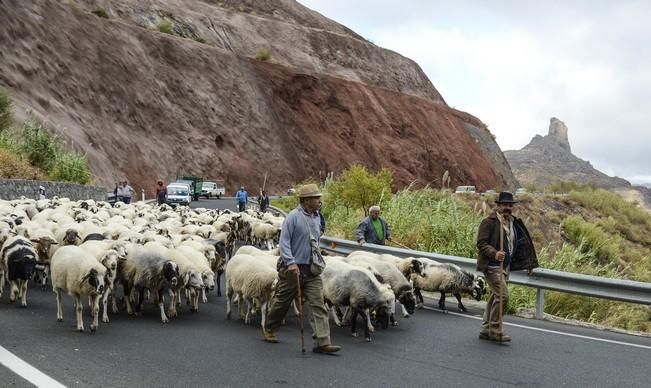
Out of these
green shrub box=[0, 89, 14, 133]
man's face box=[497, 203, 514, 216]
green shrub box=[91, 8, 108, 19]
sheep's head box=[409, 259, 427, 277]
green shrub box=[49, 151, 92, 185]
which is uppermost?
green shrub box=[91, 8, 108, 19]

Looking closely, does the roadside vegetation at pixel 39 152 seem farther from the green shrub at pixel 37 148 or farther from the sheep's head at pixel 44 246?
the sheep's head at pixel 44 246

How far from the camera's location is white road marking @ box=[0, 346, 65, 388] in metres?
6.60

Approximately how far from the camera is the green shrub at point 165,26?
66875 millimetres

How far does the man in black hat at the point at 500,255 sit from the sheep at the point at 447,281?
1.77 metres

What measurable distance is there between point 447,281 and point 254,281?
11.2 feet

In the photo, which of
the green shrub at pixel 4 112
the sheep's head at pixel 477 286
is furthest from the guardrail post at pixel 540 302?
the green shrub at pixel 4 112

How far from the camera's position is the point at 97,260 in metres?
9.91

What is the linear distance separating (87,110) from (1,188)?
28353mm

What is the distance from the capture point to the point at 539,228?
39500mm

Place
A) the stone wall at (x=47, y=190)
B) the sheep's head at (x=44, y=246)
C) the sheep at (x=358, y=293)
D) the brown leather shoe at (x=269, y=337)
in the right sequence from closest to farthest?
the brown leather shoe at (x=269, y=337) → the sheep at (x=358, y=293) → the sheep's head at (x=44, y=246) → the stone wall at (x=47, y=190)

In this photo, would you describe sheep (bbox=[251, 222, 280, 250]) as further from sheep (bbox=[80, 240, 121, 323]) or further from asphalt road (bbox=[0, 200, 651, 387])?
sheep (bbox=[80, 240, 121, 323])

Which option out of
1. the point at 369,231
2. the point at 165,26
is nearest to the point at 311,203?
the point at 369,231

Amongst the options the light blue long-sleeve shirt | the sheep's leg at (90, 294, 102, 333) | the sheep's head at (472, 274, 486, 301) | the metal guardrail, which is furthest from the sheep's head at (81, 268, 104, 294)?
the metal guardrail

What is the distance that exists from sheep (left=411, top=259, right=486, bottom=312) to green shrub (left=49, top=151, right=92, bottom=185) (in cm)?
2369
